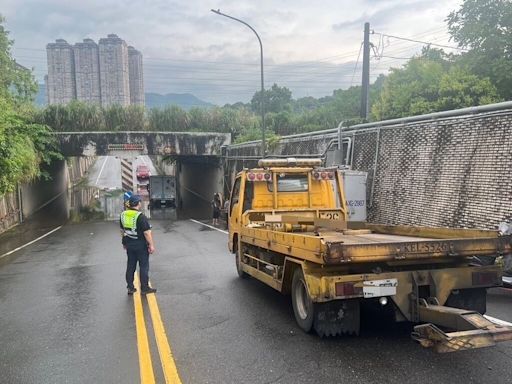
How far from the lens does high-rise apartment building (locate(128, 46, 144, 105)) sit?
7825cm

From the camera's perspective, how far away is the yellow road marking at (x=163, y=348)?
15.2 ft

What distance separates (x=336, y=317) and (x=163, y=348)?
1.98 metres

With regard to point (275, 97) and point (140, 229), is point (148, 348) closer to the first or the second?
point (140, 229)

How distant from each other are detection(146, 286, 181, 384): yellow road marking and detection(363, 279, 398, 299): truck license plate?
6.87 ft

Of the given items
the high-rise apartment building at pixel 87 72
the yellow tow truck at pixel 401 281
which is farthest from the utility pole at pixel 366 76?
the high-rise apartment building at pixel 87 72

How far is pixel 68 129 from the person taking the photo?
31203 millimetres

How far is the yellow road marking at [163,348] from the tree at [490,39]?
1960 cm

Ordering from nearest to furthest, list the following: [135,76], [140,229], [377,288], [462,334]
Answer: [462,334]
[377,288]
[140,229]
[135,76]

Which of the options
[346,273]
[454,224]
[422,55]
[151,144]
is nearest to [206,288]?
[346,273]

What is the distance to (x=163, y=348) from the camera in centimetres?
545

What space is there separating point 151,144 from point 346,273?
2696 centimetres

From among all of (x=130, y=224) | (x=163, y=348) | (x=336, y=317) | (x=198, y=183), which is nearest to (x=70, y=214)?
(x=198, y=183)

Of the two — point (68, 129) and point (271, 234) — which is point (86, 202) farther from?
point (271, 234)

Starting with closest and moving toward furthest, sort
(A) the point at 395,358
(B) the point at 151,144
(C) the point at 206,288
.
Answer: (A) the point at 395,358 < (C) the point at 206,288 < (B) the point at 151,144
